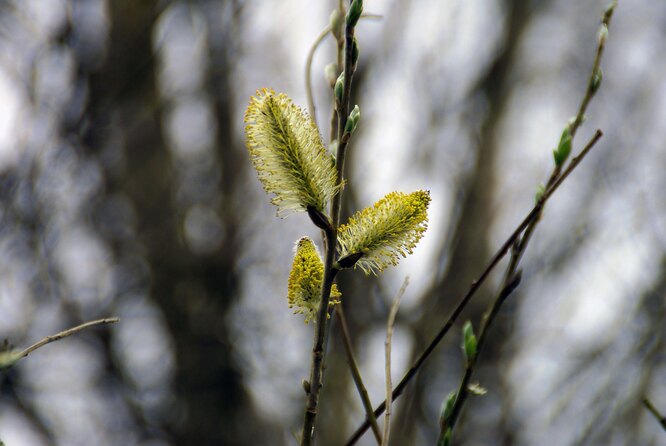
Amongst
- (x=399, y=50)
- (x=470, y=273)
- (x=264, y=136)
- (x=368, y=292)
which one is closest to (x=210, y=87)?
(x=399, y=50)

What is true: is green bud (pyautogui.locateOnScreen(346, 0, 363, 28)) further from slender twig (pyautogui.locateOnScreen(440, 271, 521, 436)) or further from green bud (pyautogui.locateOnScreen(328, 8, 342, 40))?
slender twig (pyautogui.locateOnScreen(440, 271, 521, 436))

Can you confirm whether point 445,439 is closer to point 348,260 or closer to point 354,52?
point 348,260

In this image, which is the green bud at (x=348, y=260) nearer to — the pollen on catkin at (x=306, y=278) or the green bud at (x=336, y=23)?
the pollen on catkin at (x=306, y=278)

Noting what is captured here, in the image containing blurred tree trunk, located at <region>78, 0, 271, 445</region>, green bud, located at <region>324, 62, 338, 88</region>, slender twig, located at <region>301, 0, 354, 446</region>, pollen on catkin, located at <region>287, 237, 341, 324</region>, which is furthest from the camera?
blurred tree trunk, located at <region>78, 0, 271, 445</region>

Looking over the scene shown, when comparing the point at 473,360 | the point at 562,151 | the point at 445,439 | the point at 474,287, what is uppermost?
the point at 562,151

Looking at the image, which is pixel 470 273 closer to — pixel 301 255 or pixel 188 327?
pixel 188 327

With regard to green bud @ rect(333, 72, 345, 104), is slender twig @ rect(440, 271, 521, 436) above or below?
below

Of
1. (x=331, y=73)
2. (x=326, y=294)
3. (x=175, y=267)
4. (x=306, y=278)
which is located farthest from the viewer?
(x=175, y=267)

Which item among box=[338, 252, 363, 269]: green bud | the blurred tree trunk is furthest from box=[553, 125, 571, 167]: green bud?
the blurred tree trunk

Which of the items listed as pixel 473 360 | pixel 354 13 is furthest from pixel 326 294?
pixel 354 13
